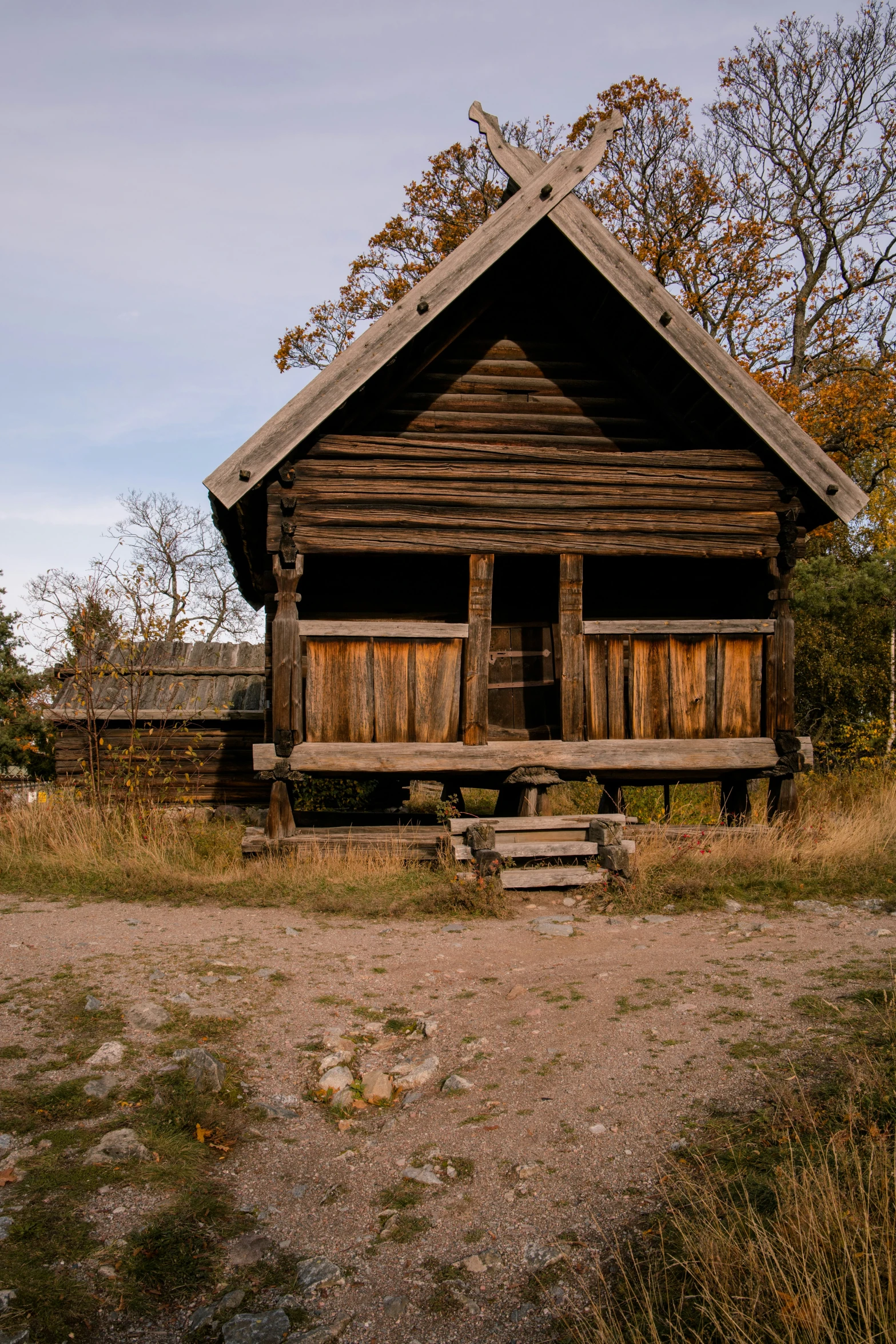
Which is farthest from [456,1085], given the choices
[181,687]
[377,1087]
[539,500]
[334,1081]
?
[181,687]

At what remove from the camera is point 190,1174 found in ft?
11.3

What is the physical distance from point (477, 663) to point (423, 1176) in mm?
5945

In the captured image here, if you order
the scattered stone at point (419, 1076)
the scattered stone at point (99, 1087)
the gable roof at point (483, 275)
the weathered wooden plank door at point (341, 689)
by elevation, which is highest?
the gable roof at point (483, 275)

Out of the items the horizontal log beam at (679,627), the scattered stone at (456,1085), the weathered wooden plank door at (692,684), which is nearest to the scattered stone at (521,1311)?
the scattered stone at (456,1085)

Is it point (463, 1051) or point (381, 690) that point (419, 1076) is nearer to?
Answer: point (463, 1051)

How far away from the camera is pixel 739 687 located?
948cm

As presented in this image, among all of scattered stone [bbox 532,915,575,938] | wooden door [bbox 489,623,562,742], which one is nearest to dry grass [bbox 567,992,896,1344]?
scattered stone [bbox 532,915,575,938]

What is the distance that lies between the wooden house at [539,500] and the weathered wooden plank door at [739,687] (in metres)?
0.02

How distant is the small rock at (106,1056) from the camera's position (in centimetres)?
431

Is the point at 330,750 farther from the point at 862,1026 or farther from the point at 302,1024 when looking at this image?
the point at 862,1026

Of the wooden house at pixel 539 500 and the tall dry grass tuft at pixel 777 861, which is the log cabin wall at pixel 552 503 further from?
the tall dry grass tuft at pixel 777 861

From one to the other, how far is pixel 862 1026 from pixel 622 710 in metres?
5.15

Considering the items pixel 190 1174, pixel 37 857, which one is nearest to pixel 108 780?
pixel 37 857

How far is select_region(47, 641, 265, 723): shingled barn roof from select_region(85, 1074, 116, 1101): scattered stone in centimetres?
862
